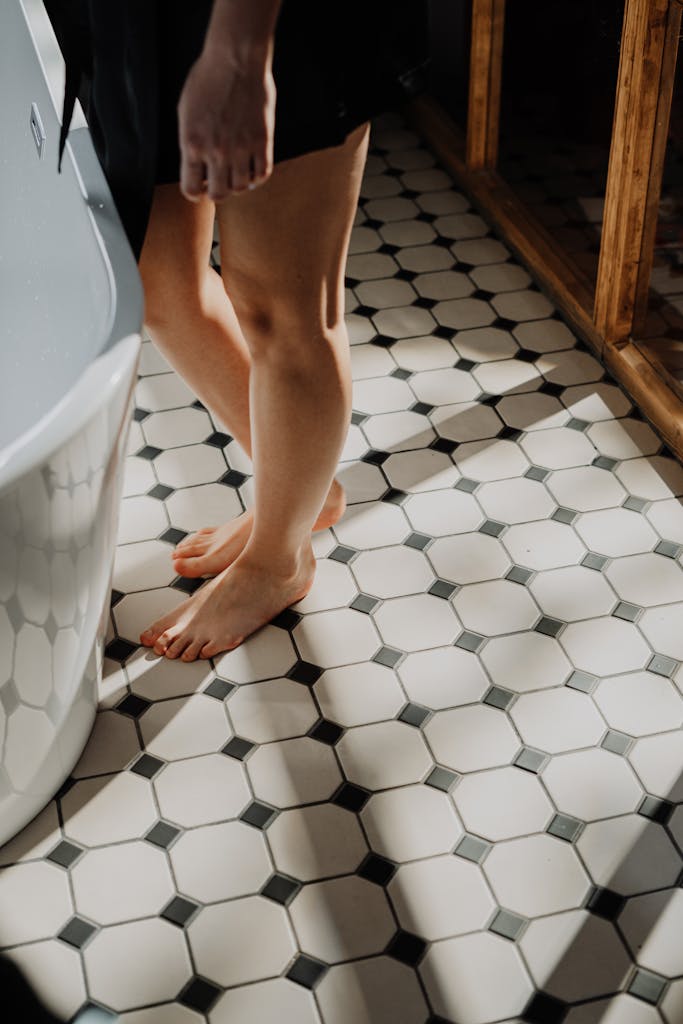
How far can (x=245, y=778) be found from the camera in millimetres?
1374

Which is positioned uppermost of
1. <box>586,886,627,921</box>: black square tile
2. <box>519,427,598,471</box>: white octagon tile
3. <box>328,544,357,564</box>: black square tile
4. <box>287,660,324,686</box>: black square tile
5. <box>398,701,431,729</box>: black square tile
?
<box>519,427,598,471</box>: white octagon tile

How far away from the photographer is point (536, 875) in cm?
127

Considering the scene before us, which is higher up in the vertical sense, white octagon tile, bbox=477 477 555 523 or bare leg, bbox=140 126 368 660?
bare leg, bbox=140 126 368 660

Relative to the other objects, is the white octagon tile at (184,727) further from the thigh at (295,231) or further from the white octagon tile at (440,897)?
the thigh at (295,231)

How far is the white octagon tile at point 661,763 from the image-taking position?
1354 mm

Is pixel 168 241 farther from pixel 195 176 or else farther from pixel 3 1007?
pixel 3 1007

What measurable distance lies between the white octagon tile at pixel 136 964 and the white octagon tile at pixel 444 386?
1044 mm

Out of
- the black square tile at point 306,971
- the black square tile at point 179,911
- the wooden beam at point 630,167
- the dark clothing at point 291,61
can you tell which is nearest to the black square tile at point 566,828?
the black square tile at point 306,971

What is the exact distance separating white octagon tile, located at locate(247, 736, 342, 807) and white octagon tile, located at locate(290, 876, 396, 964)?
0.12 m

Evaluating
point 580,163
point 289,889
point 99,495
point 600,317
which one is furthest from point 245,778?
point 580,163

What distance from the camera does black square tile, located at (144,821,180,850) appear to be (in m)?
1.30

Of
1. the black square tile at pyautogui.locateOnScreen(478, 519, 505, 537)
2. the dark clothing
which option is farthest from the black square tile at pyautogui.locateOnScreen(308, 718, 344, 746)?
the dark clothing

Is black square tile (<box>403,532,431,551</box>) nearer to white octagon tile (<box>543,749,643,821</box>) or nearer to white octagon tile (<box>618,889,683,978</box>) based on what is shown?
white octagon tile (<box>543,749,643,821</box>)

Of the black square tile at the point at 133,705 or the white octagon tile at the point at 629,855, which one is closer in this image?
the white octagon tile at the point at 629,855
